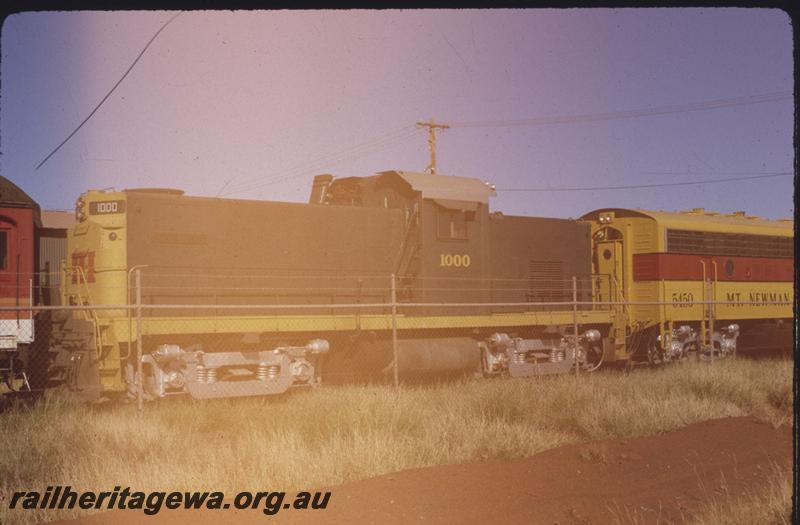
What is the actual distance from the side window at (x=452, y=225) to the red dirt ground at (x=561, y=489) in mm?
5856

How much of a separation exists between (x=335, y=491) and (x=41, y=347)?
794 centimetres

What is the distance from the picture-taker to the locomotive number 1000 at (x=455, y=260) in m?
15.4

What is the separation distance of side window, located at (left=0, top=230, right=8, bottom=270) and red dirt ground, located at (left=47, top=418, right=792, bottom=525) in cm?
861

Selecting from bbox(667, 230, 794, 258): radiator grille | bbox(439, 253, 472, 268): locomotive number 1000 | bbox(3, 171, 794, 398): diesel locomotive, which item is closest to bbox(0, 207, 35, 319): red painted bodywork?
bbox(3, 171, 794, 398): diesel locomotive

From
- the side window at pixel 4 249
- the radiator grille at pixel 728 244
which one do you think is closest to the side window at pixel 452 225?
the radiator grille at pixel 728 244

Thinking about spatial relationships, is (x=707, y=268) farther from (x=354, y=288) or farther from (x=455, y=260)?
(x=354, y=288)

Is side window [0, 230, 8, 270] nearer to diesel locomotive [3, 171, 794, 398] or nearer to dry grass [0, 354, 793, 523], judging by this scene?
diesel locomotive [3, 171, 794, 398]

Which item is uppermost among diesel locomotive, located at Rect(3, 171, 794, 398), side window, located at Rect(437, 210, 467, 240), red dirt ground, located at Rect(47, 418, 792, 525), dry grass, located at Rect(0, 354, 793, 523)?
side window, located at Rect(437, 210, 467, 240)

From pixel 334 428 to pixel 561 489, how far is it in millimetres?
3019

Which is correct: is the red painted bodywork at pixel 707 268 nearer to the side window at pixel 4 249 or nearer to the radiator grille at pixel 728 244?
the radiator grille at pixel 728 244

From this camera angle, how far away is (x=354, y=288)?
14594mm

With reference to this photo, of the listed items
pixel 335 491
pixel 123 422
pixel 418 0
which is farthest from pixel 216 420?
pixel 418 0

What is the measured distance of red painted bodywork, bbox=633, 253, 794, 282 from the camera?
1934 centimetres

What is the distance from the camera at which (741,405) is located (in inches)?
543
